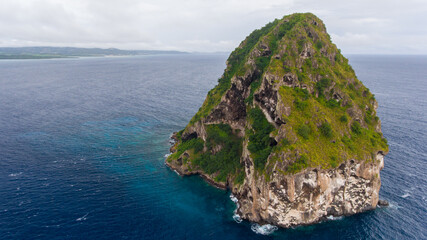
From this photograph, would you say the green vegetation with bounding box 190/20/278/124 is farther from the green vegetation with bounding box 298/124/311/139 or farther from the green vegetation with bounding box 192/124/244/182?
the green vegetation with bounding box 298/124/311/139

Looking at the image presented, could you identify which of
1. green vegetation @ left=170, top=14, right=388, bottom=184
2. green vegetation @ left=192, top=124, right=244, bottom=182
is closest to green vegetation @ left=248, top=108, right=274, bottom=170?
green vegetation @ left=170, top=14, right=388, bottom=184

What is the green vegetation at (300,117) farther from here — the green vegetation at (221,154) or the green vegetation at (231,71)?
the green vegetation at (231,71)

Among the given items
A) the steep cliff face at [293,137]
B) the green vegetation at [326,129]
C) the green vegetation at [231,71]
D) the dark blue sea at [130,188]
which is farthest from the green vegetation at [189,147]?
the green vegetation at [326,129]

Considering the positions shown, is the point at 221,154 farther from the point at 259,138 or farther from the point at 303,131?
the point at 303,131

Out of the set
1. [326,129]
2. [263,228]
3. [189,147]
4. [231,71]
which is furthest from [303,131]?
[231,71]

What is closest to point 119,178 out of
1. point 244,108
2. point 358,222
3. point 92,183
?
point 92,183

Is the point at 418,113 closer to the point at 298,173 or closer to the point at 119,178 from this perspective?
the point at 298,173
